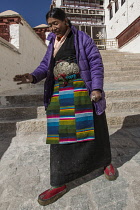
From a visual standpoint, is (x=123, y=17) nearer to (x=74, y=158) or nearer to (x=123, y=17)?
(x=123, y=17)

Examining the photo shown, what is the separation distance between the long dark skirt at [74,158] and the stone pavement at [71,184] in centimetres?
18

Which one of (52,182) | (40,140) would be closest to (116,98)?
(40,140)

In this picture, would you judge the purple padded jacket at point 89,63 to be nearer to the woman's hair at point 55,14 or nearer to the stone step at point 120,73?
the woman's hair at point 55,14

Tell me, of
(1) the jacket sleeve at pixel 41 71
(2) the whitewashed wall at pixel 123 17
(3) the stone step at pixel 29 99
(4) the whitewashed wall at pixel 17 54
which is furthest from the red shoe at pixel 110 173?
(2) the whitewashed wall at pixel 123 17

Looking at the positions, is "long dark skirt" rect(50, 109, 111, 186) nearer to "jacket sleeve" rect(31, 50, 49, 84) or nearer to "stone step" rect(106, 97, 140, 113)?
"jacket sleeve" rect(31, 50, 49, 84)

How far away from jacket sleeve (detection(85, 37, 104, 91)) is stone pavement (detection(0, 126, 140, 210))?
105 centimetres

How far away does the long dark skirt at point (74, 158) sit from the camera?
154 centimetres

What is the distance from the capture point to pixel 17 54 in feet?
19.6

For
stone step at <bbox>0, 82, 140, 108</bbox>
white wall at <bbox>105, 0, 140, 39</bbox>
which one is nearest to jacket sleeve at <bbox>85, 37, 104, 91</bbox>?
stone step at <bbox>0, 82, 140, 108</bbox>

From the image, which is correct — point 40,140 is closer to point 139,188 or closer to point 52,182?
point 52,182

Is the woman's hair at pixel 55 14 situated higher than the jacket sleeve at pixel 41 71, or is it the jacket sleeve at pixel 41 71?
the woman's hair at pixel 55 14

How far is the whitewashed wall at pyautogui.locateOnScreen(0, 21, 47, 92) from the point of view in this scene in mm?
5062

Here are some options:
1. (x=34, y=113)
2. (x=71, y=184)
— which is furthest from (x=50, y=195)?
(x=34, y=113)

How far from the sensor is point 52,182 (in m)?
1.53
